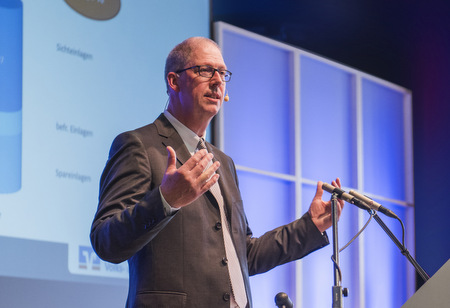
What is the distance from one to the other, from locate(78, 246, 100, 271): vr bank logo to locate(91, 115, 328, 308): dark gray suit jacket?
133 centimetres

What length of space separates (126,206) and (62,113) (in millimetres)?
1565

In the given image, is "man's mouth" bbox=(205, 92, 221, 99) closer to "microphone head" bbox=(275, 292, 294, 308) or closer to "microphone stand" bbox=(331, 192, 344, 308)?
"microphone stand" bbox=(331, 192, 344, 308)

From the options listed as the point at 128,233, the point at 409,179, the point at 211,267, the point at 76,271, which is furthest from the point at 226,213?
the point at 409,179

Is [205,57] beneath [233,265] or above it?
above

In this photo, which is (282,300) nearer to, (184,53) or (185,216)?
(185,216)

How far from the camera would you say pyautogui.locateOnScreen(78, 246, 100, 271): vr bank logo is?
3.66 metres

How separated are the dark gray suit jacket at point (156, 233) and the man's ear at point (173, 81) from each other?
181mm

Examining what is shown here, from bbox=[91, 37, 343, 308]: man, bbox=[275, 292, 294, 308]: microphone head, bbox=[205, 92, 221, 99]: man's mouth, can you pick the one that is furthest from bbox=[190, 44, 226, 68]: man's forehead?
bbox=[275, 292, 294, 308]: microphone head

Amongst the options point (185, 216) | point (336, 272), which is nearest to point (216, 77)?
point (185, 216)

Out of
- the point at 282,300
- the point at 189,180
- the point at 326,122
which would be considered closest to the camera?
the point at 189,180

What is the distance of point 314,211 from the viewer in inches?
104

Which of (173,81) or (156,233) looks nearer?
(156,233)

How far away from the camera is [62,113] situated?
147 inches

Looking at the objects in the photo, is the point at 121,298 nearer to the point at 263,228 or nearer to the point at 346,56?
the point at 263,228
